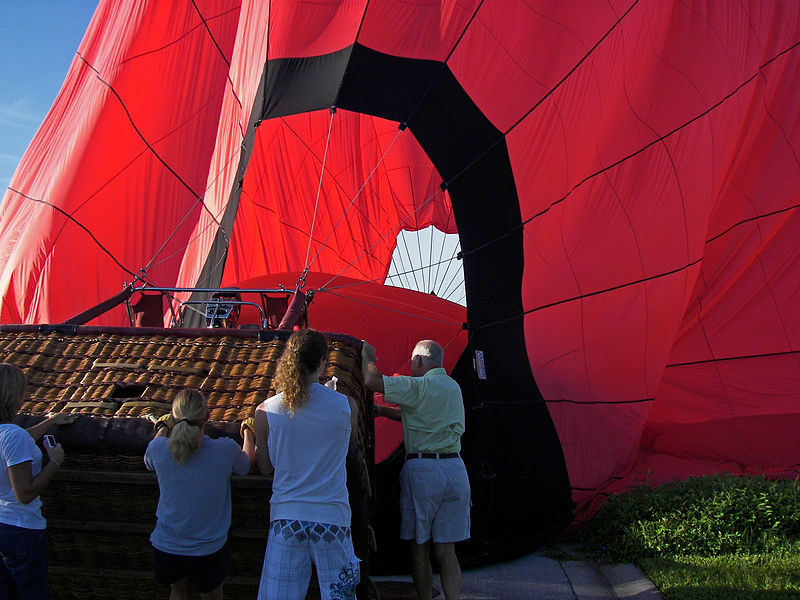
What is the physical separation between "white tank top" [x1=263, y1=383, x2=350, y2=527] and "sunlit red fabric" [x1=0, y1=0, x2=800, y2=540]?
234 centimetres

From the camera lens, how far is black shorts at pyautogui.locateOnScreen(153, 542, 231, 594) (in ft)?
7.55

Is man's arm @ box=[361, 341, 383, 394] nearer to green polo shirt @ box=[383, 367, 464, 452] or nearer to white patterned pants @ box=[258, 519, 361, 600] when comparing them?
green polo shirt @ box=[383, 367, 464, 452]

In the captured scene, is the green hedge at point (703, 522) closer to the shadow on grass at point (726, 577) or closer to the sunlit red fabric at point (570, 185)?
the shadow on grass at point (726, 577)

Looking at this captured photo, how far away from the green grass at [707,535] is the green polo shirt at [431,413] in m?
1.19

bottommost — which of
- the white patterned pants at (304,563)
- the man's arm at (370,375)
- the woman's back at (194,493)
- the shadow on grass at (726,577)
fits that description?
the shadow on grass at (726,577)

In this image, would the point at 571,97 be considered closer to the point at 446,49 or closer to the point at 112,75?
the point at 446,49

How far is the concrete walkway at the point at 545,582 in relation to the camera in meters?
3.59

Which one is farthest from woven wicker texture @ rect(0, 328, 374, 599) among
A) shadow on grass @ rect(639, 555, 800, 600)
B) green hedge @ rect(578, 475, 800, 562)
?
green hedge @ rect(578, 475, 800, 562)

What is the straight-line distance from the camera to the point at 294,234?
26.0 ft

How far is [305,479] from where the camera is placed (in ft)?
7.18

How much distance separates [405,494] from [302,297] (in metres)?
1.18

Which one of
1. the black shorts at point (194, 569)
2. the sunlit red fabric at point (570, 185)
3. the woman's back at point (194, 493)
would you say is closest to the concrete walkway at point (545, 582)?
the sunlit red fabric at point (570, 185)

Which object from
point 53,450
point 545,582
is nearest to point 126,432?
point 53,450

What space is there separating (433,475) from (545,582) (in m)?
1.11
